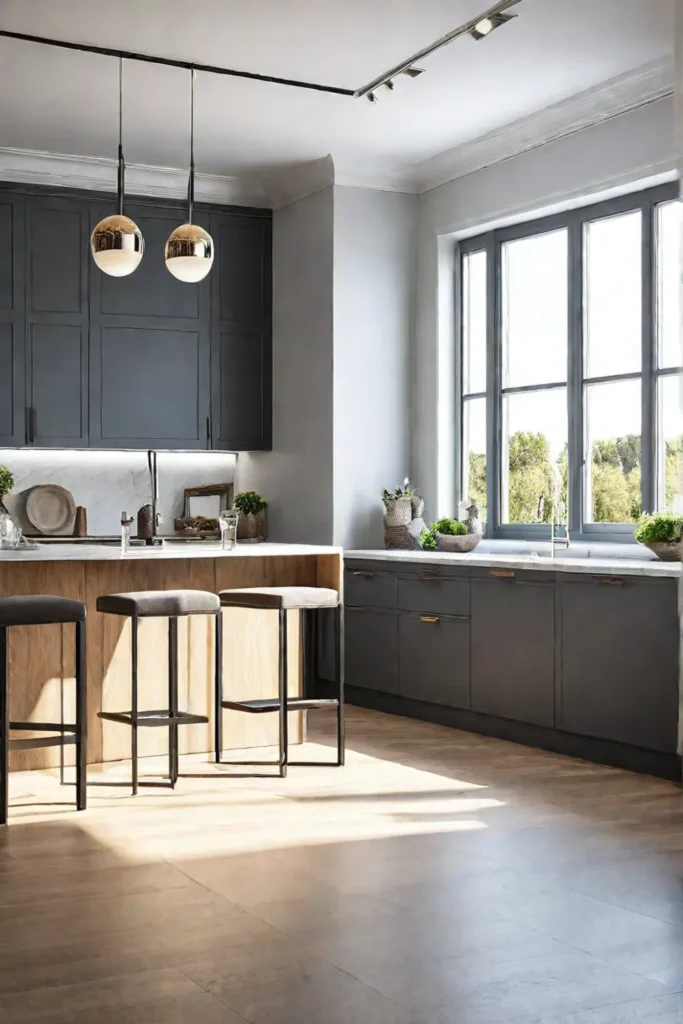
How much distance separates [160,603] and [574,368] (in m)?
2.82

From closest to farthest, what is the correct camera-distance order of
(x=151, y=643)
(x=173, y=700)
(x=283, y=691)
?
1. (x=173, y=700)
2. (x=283, y=691)
3. (x=151, y=643)

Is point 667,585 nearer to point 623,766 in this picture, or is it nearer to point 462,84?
point 623,766

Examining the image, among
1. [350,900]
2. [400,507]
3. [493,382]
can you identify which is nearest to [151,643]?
[350,900]

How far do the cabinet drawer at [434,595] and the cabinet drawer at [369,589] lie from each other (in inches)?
3.8

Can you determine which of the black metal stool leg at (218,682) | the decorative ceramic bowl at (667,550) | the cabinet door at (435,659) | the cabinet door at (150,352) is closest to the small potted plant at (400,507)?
the cabinet door at (435,659)

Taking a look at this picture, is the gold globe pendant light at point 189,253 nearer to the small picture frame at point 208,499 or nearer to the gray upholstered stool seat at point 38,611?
the gray upholstered stool seat at point 38,611

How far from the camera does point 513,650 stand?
5.96 meters

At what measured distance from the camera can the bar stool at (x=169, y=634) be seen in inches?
193

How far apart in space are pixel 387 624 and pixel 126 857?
3120 millimetres

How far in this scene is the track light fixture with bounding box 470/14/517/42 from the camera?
196 inches

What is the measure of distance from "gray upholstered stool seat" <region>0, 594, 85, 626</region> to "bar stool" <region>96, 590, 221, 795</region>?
12.5 inches

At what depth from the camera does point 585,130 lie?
6.37 m

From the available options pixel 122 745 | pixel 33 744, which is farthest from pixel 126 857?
pixel 122 745

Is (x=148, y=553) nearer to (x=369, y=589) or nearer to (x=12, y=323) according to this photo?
(x=369, y=589)
